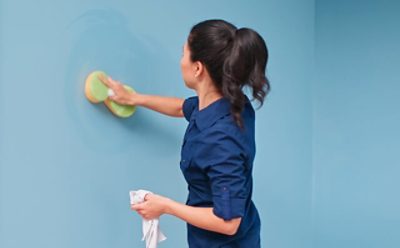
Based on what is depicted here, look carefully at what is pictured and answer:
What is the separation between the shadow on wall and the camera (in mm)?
1037

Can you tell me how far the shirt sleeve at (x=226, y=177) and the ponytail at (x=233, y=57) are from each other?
6cm

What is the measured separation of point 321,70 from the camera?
201 cm

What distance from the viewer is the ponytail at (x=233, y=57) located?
960 mm

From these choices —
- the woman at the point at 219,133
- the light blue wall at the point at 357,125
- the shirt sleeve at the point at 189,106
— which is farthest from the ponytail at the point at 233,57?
the light blue wall at the point at 357,125

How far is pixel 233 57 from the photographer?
96 cm

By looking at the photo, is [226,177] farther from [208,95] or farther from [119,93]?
[119,93]

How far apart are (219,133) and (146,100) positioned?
0.84ft

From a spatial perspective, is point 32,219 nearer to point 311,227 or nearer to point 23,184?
point 23,184

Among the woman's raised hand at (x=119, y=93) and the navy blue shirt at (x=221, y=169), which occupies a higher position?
the woman's raised hand at (x=119, y=93)

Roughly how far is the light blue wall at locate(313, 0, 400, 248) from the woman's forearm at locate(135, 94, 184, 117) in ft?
3.16

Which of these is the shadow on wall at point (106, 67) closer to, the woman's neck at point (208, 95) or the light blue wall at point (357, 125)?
the woman's neck at point (208, 95)

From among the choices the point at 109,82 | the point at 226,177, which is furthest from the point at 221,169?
the point at 109,82

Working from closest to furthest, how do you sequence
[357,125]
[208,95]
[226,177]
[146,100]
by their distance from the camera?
[226,177], [208,95], [146,100], [357,125]

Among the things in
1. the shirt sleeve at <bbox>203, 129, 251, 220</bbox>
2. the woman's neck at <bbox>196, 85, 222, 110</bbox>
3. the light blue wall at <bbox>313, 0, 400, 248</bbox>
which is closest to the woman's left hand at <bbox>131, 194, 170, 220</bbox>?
the shirt sleeve at <bbox>203, 129, 251, 220</bbox>
